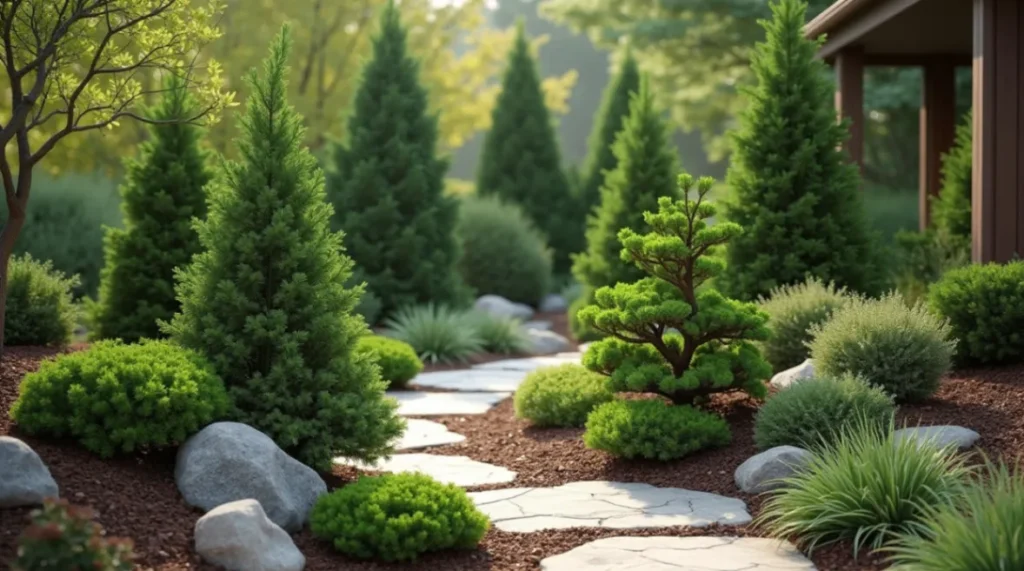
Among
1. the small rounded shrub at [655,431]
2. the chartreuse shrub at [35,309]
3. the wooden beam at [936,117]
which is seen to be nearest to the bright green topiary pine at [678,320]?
the small rounded shrub at [655,431]

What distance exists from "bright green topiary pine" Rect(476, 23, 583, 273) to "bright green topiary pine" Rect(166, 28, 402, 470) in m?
14.5

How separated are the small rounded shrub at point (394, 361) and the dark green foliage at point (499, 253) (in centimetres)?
711

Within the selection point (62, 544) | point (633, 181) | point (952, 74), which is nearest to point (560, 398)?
point (62, 544)

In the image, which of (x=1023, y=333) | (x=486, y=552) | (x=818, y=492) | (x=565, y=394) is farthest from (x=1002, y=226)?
(x=486, y=552)

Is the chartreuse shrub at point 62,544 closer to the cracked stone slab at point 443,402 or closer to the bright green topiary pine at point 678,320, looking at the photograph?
the bright green topiary pine at point 678,320

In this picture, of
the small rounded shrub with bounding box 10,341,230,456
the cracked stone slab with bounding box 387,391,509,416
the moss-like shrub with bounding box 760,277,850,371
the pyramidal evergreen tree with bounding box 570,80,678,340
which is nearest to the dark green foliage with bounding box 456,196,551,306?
the pyramidal evergreen tree with bounding box 570,80,678,340

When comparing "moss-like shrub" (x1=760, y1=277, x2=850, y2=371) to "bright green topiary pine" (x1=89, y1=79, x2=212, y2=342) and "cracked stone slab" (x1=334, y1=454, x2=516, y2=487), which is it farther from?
"bright green topiary pine" (x1=89, y1=79, x2=212, y2=342)

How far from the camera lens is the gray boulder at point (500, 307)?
16581 millimetres

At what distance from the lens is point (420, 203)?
46.6ft

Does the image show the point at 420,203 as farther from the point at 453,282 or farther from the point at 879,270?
the point at 879,270

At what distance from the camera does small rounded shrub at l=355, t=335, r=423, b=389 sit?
10.1m

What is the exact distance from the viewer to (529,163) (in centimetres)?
2094

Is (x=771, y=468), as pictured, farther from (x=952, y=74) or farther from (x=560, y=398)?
(x=952, y=74)

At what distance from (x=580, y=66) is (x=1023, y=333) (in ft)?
142
